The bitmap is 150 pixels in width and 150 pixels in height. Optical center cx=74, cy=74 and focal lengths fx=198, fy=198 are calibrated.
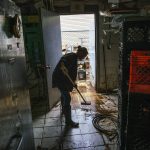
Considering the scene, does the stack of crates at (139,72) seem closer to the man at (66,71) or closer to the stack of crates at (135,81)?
the stack of crates at (135,81)

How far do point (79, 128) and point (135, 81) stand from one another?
2342 millimetres

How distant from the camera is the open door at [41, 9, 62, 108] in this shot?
13.3ft

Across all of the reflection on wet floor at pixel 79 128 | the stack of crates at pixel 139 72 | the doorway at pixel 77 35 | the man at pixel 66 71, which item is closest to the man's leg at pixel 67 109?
the man at pixel 66 71

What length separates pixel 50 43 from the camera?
4.32 meters

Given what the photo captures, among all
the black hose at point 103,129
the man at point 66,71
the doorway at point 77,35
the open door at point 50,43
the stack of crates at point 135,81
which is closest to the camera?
the stack of crates at point 135,81

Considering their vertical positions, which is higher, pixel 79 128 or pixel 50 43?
pixel 50 43

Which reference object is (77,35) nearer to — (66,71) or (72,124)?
(66,71)

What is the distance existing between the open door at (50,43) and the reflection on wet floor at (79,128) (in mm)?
359

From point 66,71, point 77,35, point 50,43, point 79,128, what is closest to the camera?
point 66,71

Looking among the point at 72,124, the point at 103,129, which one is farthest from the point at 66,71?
the point at 103,129

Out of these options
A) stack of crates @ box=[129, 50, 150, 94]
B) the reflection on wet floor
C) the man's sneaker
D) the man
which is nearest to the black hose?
the reflection on wet floor

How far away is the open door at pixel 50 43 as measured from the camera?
13.3ft

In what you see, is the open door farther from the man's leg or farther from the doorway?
the doorway

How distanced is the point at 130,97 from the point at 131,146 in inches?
16.4
